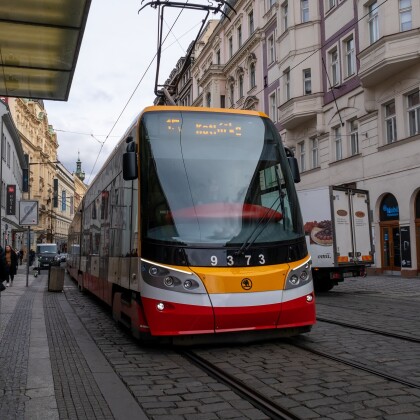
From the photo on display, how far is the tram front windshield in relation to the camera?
6.77 m

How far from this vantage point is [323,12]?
27.6m

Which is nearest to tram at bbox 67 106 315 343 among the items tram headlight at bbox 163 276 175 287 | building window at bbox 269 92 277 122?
tram headlight at bbox 163 276 175 287

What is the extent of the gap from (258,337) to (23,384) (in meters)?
2.89

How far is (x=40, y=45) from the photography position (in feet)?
26.7

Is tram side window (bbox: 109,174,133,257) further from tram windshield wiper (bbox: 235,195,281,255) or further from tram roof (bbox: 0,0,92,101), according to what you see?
tram roof (bbox: 0,0,92,101)

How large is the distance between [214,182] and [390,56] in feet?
53.4

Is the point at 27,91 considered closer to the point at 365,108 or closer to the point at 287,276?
the point at 287,276

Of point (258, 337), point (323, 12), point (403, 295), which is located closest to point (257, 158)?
point (258, 337)

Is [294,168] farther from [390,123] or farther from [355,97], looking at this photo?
[355,97]

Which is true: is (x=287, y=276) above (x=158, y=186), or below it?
below

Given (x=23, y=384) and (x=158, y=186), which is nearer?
(x=23, y=384)

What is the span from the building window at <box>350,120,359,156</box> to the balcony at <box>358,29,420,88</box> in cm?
306

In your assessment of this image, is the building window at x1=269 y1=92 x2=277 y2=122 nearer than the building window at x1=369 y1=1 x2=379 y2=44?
No

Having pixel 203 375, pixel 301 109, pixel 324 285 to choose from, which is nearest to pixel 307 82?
pixel 301 109
